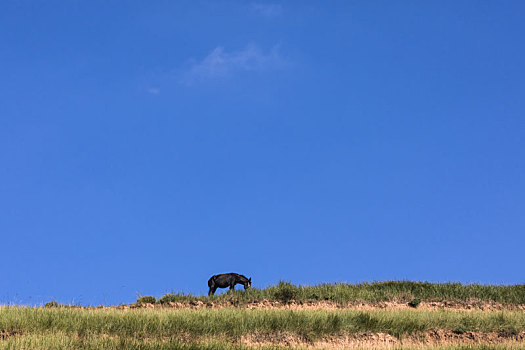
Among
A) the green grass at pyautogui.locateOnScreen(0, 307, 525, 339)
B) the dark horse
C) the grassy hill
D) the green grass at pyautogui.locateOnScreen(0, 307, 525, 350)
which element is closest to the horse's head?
the dark horse

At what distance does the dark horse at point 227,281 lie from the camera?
28.3 m

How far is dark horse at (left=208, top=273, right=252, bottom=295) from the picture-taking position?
28.3 meters

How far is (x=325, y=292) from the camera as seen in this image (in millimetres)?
27703

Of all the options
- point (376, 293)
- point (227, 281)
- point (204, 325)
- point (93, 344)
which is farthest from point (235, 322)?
point (376, 293)

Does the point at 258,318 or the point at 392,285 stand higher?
the point at 392,285

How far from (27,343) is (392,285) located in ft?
67.6

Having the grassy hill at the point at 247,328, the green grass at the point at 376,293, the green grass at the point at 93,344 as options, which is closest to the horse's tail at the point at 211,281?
the green grass at the point at 376,293

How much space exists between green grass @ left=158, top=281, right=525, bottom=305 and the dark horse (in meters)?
0.91

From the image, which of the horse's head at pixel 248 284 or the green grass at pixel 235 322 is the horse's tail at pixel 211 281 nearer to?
the horse's head at pixel 248 284

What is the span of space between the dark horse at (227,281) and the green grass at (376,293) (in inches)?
35.7

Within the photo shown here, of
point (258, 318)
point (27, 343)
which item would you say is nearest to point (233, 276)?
point (258, 318)

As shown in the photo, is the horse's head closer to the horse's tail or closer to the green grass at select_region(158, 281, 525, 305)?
the green grass at select_region(158, 281, 525, 305)

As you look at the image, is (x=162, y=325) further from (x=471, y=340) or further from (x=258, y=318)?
(x=471, y=340)

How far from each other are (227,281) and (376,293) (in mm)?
7652
